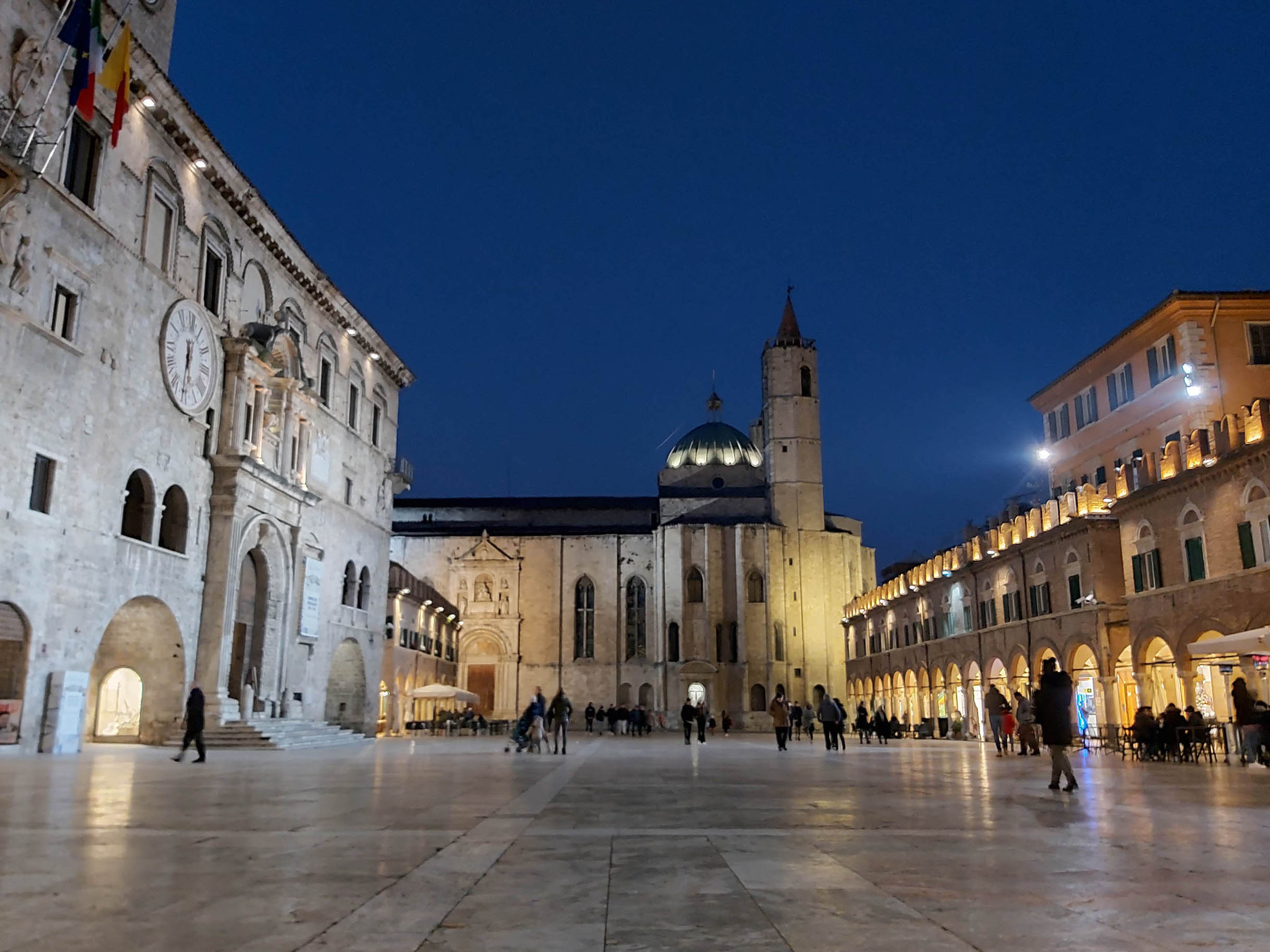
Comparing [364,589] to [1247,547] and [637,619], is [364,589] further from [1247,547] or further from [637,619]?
[1247,547]

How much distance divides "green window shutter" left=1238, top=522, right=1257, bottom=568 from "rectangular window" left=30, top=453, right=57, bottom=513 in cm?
2600

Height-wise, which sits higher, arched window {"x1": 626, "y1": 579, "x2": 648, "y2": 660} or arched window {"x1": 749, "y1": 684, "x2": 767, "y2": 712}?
arched window {"x1": 626, "y1": 579, "x2": 648, "y2": 660}

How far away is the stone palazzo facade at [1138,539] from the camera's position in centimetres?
2330

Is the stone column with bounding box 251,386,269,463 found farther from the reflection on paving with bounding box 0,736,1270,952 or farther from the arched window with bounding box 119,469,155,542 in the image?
the reflection on paving with bounding box 0,736,1270,952

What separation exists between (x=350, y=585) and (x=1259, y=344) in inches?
1267

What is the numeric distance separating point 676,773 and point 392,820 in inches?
325

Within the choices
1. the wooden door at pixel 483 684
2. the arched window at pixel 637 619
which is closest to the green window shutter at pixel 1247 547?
the arched window at pixel 637 619

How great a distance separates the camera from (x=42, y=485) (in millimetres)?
19906

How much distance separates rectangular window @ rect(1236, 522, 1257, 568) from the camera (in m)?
22.2

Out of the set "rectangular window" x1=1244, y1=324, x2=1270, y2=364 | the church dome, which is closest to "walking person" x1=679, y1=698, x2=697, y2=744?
"rectangular window" x1=1244, y1=324, x2=1270, y2=364

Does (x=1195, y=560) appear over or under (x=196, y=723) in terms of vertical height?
over

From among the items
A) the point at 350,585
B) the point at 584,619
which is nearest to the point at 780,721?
the point at 350,585

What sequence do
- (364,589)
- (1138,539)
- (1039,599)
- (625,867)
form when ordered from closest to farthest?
(625,867), (1138,539), (1039,599), (364,589)

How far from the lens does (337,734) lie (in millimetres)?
31750
